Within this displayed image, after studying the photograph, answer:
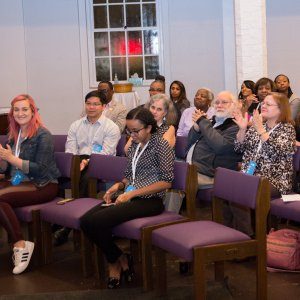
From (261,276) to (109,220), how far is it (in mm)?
1000

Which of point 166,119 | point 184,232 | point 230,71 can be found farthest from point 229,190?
point 230,71

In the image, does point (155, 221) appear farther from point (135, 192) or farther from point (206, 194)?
point (206, 194)

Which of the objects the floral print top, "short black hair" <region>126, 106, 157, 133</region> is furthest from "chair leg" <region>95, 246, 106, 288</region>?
the floral print top

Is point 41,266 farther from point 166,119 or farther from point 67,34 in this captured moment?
point 67,34

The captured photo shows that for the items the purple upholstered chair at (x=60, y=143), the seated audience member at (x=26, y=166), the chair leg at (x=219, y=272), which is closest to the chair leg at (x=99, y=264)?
the seated audience member at (x=26, y=166)

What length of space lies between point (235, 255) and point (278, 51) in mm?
7343

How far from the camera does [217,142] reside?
15.2 feet

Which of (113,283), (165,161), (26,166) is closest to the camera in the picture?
(113,283)

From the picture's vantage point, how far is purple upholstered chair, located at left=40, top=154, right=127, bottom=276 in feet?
13.8

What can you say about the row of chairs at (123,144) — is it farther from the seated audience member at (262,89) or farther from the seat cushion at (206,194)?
the seated audience member at (262,89)

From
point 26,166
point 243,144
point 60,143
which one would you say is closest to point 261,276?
point 243,144

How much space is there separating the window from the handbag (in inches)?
260

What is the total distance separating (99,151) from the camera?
5.40m

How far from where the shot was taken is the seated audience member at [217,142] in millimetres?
4672
